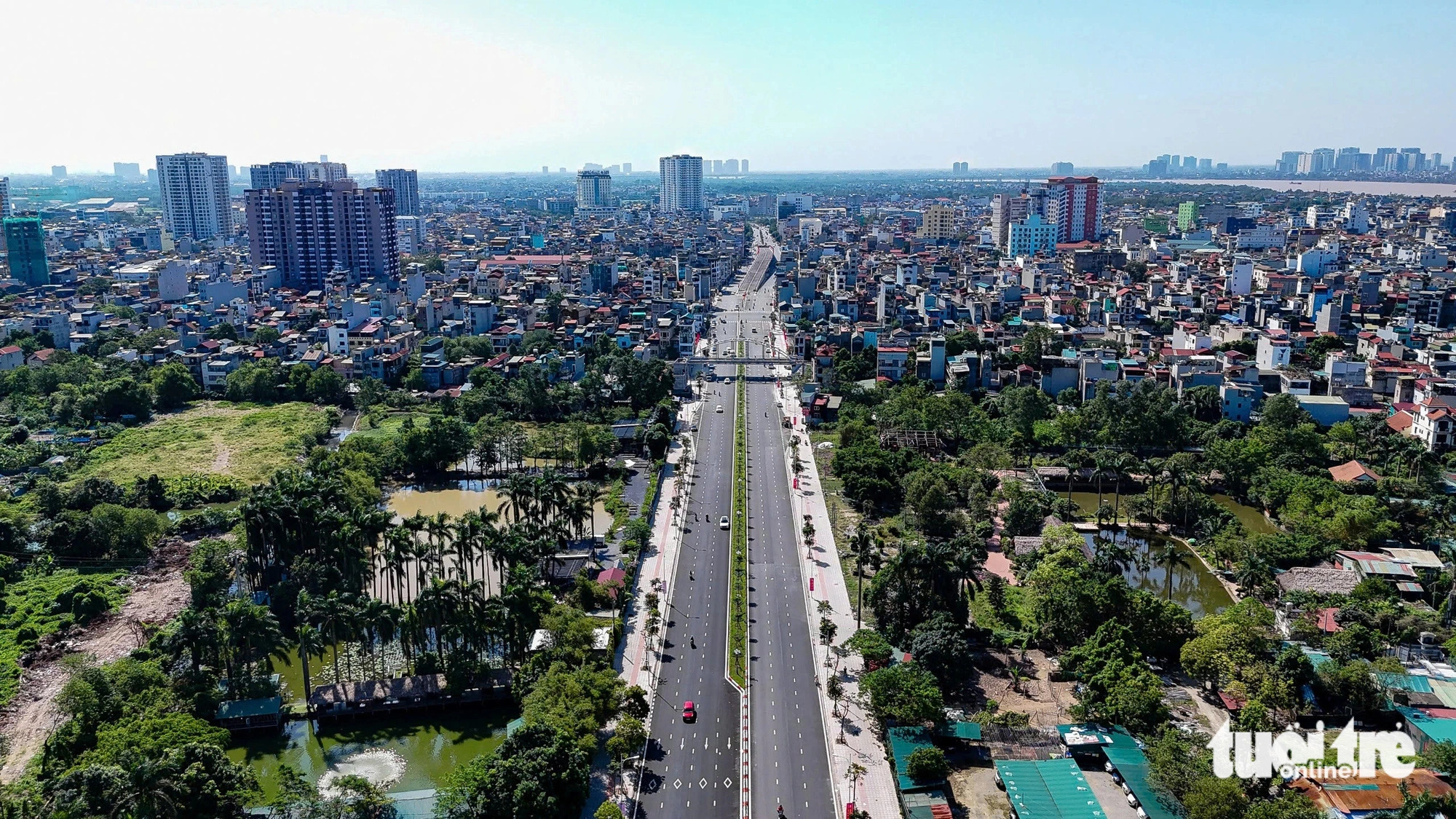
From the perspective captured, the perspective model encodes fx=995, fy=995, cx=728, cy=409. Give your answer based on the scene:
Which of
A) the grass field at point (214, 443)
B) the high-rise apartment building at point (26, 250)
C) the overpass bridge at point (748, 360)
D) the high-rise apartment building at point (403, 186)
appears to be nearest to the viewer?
the grass field at point (214, 443)

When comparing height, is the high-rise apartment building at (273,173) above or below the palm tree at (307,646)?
above

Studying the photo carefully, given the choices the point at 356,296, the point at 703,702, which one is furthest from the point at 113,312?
the point at 703,702

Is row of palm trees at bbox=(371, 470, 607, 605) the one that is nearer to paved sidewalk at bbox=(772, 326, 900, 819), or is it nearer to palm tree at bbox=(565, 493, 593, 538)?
palm tree at bbox=(565, 493, 593, 538)

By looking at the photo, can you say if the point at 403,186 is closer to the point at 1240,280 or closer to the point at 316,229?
the point at 316,229

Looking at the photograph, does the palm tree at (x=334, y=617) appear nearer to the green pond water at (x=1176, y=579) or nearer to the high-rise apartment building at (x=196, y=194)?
the green pond water at (x=1176, y=579)

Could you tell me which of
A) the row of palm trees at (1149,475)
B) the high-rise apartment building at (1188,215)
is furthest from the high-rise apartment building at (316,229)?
the high-rise apartment building at (1188,215)

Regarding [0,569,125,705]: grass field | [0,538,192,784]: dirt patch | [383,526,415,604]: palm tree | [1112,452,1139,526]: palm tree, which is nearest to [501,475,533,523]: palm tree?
[383,526,415,604]: palm tree

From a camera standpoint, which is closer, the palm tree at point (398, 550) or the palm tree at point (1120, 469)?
the palm tree at point (398, 550)

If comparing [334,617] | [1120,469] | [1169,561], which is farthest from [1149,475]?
[334,617]
